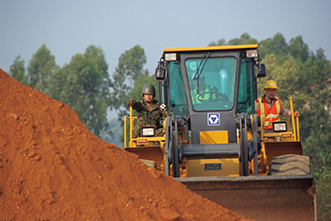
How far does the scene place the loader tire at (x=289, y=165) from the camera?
23.3 ft

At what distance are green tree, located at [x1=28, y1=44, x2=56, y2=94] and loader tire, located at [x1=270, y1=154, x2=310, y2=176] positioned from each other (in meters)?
42.2

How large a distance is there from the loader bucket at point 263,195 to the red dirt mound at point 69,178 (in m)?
0.38

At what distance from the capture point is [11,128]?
6172 mm

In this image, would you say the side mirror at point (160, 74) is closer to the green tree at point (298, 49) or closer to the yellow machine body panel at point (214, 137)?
the yellow machine body panel at point (214, 137)

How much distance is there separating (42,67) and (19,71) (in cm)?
393

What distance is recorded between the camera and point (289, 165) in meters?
7.20

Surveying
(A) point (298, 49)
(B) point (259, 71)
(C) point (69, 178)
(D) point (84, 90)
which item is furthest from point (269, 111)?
(A) point (298, 49)

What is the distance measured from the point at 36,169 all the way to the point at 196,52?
375 centimetres

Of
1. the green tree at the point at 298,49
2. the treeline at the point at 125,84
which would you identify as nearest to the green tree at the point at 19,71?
the treeline at the point at 125,84

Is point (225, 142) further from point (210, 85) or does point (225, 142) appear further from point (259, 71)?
point (259, 71)

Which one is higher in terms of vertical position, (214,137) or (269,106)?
(269,106)

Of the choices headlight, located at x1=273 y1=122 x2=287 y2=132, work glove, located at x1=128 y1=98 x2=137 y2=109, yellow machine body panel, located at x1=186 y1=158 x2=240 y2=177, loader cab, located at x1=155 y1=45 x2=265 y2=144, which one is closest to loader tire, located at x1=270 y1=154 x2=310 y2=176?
yellow machine body panel, located at x1=186 y1=158 x2=240 y2=177

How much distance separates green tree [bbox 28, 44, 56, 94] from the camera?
48.4 metres

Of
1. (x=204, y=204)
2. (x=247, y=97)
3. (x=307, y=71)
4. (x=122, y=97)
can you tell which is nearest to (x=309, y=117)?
(x=307, y=71)
